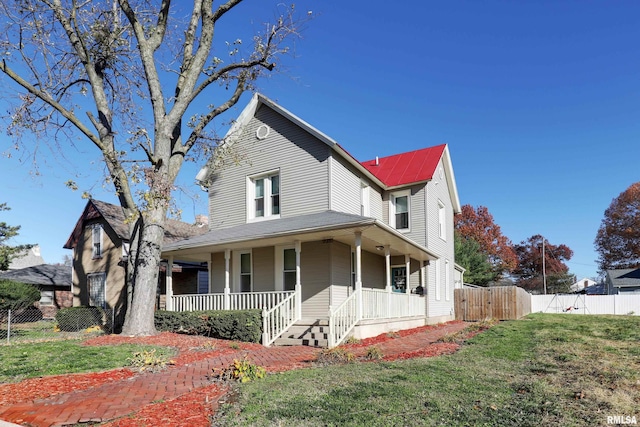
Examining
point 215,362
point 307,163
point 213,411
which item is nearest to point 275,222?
point 307,163

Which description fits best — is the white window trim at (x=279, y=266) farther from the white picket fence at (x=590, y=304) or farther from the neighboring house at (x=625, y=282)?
the neighboring house at (x=625, y=282)

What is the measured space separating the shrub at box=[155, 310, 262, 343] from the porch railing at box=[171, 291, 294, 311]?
1.17m

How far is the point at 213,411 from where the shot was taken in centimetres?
502

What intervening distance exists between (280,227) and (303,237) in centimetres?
78

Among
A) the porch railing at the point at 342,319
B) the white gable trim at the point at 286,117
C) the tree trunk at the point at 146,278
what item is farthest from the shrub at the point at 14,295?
the porch railing at the point at 342,319

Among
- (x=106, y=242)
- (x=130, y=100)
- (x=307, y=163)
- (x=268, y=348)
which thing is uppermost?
(x=130, y=100)

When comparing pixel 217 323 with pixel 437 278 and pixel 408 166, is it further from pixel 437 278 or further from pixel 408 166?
pixel 408 166

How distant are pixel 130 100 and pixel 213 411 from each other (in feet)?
46.8

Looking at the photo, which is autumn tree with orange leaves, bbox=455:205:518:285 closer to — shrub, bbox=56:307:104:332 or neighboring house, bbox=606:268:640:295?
neighboring house, bbox=606:268:640:295

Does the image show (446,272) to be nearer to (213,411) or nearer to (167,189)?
(167,189)

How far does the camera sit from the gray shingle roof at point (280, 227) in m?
11.6

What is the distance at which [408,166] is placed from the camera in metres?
19.4

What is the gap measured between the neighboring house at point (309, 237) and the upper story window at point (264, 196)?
0.04m

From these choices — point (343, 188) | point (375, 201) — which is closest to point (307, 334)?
point (343, 188)
